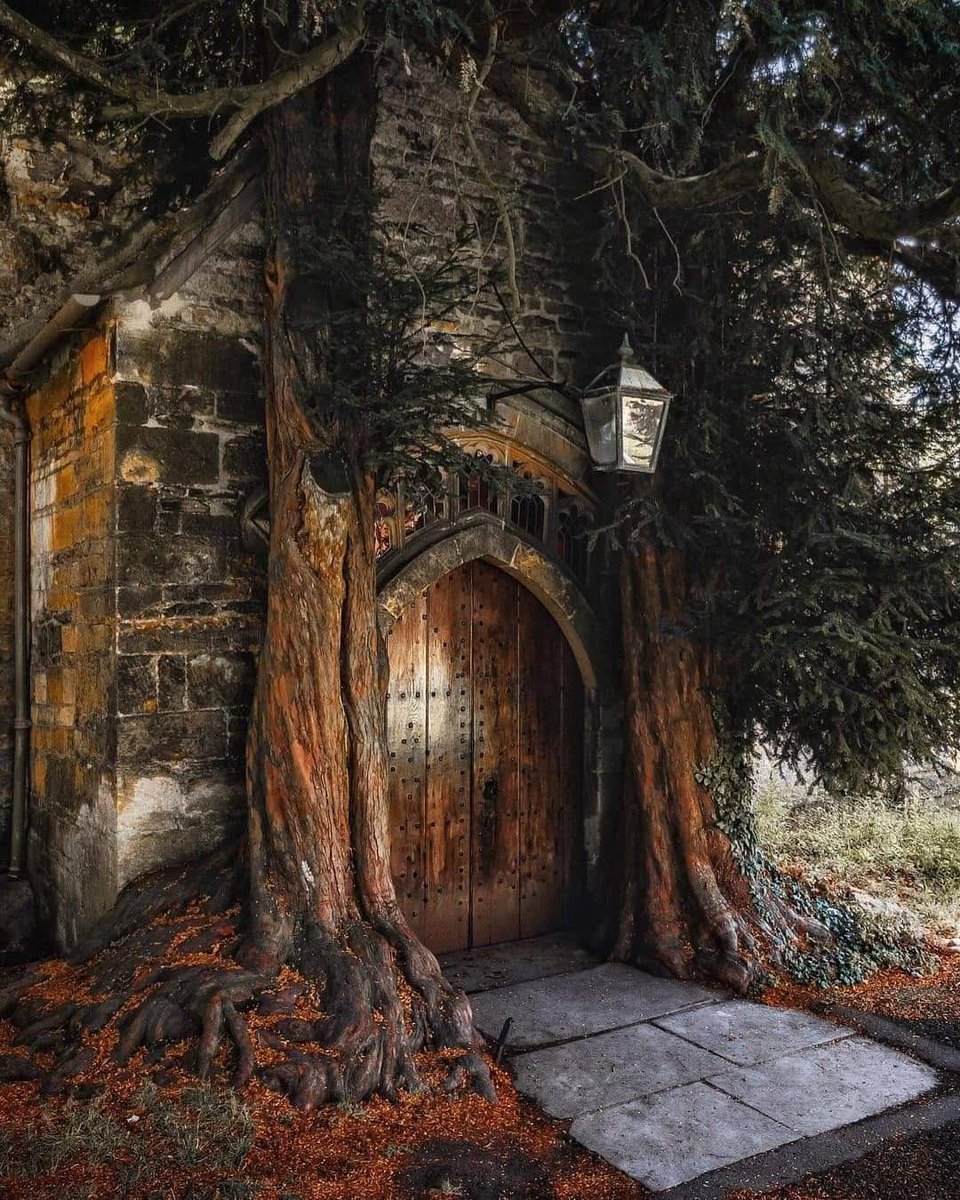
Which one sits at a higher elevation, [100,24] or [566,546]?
[100,24]

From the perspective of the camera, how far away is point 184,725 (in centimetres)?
512

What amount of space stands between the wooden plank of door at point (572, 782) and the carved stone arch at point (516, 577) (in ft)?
0.46

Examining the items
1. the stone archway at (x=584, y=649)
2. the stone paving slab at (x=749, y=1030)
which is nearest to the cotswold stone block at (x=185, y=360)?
the stone archway at (x=584, y=649)

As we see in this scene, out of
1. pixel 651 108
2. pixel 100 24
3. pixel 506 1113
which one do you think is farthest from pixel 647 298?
pixel 506 1113

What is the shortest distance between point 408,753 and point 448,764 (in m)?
0.30

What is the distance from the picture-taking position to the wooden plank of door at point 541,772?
6480 millimetres

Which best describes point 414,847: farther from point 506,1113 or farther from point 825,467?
point 825,467

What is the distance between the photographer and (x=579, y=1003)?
212 inches

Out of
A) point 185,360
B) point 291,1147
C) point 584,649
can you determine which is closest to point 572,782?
point 584,649

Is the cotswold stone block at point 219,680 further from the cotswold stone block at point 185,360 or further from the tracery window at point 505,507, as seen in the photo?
the cotswold stone block at point 185,360

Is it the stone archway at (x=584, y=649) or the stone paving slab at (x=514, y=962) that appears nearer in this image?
the stone paving slab at (x=514, y=962)

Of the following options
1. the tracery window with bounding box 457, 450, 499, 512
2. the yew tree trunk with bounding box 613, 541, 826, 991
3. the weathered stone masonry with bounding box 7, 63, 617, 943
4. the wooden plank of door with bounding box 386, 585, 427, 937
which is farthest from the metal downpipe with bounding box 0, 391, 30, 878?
the yew tree trunk with bounding box 613, 541, 826, 991

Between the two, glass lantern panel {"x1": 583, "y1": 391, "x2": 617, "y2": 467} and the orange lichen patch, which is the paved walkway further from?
glass lantern panel {"x1": 583, "y1": 391, "x2": 617, "y2": 467}

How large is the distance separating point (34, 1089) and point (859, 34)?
605cm
